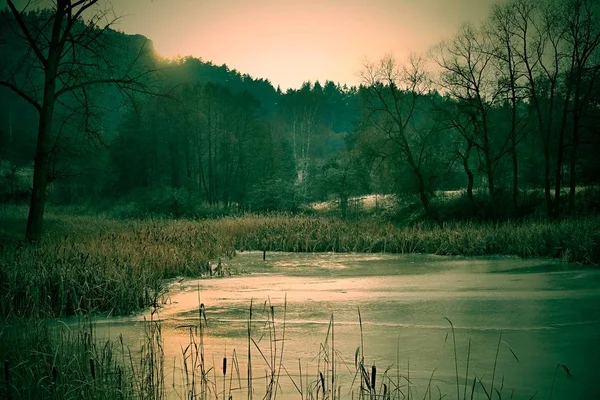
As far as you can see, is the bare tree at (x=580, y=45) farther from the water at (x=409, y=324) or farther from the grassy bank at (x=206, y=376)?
the grassy bank at (x=206, y=376)

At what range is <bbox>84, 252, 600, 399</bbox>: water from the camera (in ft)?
16.3

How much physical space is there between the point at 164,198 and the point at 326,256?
22809 millimetres

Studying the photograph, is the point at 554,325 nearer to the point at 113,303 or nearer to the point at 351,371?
the point at 351,371

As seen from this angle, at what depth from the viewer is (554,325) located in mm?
7219

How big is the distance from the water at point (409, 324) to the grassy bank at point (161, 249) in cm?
72

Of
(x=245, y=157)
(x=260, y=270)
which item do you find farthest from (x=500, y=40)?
(x=245, y=157)

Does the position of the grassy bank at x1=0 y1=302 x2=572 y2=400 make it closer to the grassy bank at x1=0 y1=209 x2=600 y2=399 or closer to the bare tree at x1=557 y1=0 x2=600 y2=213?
the grassy bank at x1=0 y1=209 x2=600 y2=399

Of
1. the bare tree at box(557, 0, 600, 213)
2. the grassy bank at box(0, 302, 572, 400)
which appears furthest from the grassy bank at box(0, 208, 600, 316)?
the bare tree at box(557, 0, 600, 213)

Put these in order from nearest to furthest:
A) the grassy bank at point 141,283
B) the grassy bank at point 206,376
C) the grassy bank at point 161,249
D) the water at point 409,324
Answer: the grassy bank at point 206,376 < the grassy bank at point 141,283 < the water at point 409,324 < the grassy bank at point 161,249

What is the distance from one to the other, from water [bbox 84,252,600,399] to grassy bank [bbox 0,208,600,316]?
0.72 m

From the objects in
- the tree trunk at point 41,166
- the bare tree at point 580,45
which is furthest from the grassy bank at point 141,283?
the bare tree at point 580,45

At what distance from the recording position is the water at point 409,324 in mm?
4977

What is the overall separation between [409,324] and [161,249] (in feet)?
25.4

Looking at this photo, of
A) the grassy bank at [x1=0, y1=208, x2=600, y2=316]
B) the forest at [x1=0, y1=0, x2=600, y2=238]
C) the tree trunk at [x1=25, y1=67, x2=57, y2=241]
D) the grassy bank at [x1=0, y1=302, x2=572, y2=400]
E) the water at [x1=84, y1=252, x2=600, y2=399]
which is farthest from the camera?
the forest at [x1=0, y1=0, x2=600, y2=238]
